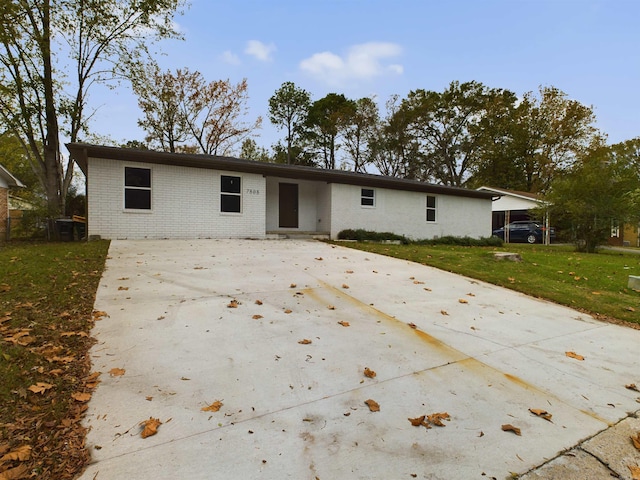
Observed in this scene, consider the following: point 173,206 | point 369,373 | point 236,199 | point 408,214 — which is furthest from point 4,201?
point 369,373

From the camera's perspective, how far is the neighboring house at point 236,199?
34.0 feet

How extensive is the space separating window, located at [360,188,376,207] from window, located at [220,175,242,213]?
536cm

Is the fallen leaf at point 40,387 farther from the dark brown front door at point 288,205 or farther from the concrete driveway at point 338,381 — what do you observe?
the dark brown front door at point 288,205

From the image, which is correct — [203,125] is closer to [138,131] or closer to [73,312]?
[138,131]

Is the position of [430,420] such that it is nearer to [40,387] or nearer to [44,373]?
[40,387]

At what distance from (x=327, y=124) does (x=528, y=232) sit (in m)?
19.6

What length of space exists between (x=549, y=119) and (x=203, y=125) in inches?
1184

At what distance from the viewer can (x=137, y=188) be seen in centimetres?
1072

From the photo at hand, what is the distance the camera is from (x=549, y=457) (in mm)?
2012

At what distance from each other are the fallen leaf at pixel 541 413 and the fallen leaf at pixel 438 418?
67cm

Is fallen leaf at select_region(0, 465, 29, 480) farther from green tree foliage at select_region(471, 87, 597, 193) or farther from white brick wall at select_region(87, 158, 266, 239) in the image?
green tree foliage at select_region(471, 87, 597, 193)

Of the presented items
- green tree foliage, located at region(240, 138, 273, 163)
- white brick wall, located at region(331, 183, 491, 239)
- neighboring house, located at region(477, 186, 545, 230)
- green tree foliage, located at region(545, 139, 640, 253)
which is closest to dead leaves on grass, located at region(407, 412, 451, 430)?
white brick wall, located at region(331, 183, 491, 239)

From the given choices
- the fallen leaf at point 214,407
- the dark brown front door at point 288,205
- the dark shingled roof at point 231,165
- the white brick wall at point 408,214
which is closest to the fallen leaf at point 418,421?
the fallen leaf at point 214,407

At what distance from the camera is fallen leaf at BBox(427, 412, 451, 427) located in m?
2.28
